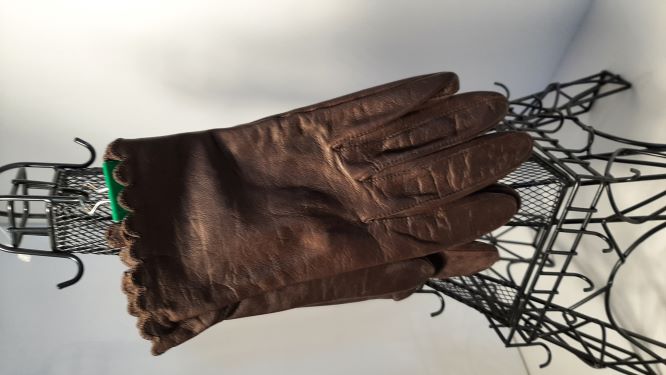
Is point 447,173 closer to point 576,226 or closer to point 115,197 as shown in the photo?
point 115,197

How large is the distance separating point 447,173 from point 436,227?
0.08 meters

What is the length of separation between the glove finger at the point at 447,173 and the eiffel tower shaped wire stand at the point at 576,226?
0.28ft

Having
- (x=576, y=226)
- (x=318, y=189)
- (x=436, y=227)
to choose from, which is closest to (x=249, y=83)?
(x=318, y=189)

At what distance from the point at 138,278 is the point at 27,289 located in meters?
0.74

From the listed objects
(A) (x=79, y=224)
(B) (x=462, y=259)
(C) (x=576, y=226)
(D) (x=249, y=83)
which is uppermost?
(D) (x=249, y=83)

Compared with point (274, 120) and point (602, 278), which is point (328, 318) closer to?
point (602, 278)

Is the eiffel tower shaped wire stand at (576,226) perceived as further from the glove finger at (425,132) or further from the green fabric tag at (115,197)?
the green fabric tag at (115,197)

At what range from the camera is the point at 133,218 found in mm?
694

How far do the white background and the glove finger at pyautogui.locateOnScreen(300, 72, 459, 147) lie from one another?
429 mm

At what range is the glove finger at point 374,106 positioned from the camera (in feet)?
2.45

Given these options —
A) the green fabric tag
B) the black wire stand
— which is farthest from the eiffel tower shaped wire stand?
the green fabric tag

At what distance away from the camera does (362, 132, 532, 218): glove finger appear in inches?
29.7

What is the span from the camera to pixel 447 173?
755mm

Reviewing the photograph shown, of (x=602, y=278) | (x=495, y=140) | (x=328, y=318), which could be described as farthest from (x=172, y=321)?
(x=602, y=278)
